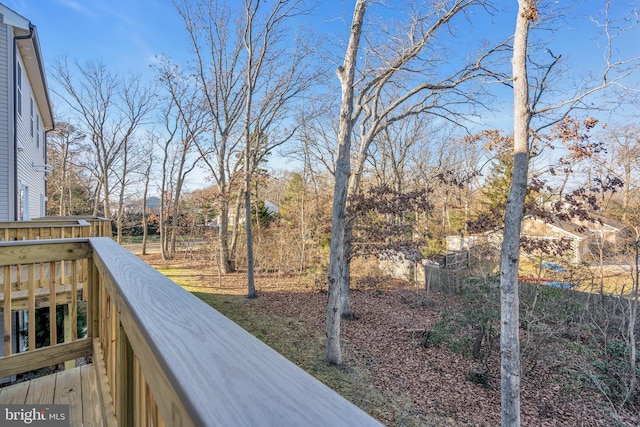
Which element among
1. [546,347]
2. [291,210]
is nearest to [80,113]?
[291,210]

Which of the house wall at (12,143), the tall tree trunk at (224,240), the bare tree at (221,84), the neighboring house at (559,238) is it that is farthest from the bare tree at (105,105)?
the neighboring house at (559,238)

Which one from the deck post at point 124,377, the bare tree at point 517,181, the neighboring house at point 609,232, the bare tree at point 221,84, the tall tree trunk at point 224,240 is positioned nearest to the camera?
the deck post at point 124,377

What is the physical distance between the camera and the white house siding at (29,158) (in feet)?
27.5

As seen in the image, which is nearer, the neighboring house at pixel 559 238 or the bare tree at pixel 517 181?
the bare tree at pixel 517 181

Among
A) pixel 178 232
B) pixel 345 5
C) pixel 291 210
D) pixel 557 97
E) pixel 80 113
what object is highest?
pixel 80 113

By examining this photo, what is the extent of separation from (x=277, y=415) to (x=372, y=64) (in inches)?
333

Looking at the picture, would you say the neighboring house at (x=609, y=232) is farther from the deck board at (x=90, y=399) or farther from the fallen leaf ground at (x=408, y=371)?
the deck board at (x=90, y=399)

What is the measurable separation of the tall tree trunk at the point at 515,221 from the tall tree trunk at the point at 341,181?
9.60ft

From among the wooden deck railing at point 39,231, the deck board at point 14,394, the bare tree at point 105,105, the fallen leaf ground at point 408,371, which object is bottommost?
the fallen leaf ground at point 408,371

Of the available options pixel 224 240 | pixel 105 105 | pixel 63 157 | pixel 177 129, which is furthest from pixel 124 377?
pixel 63 157

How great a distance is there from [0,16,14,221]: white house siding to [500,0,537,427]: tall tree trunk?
10.2 meters

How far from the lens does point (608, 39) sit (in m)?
5.06

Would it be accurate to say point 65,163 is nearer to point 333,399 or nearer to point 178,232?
point 178,232

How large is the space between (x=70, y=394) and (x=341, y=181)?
5.33 meters
